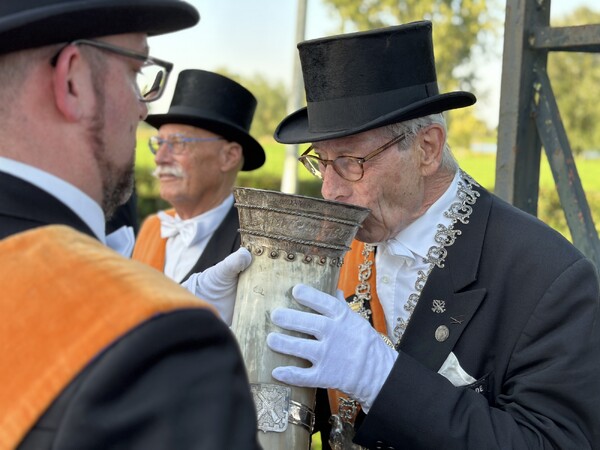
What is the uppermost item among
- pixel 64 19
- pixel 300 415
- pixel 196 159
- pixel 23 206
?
pixel 64 19

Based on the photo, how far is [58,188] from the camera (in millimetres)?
1416

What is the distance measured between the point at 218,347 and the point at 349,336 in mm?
924

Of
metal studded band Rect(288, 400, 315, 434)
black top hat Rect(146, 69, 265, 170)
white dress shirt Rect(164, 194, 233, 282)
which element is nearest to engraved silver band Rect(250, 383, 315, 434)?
metal studded band Rect(288, 400, 315, 434)

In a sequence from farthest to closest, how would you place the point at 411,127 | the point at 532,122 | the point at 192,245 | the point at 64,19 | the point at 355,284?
the point at 192,245 < the point at 532,122 < the point at 355,284 < the point at 411,127 < the point at 64,19

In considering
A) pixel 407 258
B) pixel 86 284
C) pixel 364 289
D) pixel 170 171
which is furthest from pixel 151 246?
pixel 86 284

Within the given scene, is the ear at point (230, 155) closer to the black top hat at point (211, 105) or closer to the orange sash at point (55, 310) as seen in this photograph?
the black top hat at point (211, 105)

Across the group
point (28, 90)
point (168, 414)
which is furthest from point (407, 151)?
point (168, 414)

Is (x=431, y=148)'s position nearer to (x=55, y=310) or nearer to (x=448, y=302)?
(x=448, y=302)

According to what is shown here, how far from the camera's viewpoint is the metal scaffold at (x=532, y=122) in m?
3.12

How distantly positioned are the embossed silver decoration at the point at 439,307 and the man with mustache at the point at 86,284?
46.8 inches

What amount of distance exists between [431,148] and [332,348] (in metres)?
0.82

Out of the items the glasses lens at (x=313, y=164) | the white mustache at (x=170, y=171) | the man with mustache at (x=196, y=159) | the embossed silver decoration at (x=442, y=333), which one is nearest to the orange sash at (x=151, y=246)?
the man with mustache at (x=196, y=159)

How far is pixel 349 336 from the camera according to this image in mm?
2143

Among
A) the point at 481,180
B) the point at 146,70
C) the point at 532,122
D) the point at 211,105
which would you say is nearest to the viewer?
the point at 146,70
